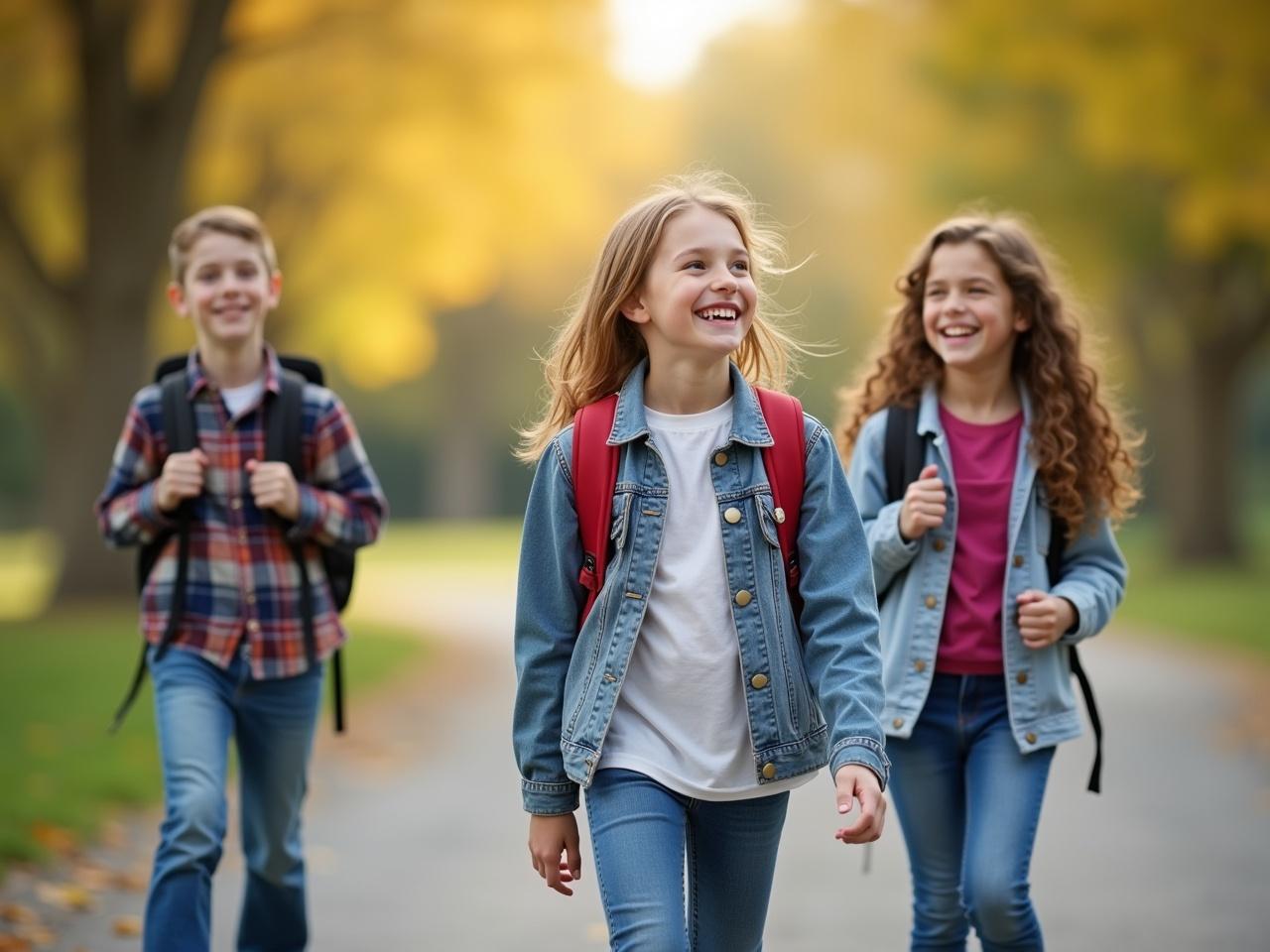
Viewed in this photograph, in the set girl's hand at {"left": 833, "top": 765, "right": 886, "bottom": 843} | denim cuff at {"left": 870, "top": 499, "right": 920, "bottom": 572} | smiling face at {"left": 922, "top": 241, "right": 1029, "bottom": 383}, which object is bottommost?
girl's hand at {"left": 833, "top": 765, "right": 886, "bottom": 843}

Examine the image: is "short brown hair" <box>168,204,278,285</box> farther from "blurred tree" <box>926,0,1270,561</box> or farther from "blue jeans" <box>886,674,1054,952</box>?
"blurred tree" <box>926,0,1270,561</box>

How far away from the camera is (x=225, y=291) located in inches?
193

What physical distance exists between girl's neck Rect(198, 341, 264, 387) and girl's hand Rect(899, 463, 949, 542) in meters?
1.95

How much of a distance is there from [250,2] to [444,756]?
367 inches

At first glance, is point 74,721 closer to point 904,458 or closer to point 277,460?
point 277,460

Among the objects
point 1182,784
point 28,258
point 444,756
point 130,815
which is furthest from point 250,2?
A: point 1182,784

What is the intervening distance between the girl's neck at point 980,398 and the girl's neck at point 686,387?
114 centimetres

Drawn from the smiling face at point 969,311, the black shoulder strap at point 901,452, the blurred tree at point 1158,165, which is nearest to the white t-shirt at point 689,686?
the black shoulder strap at point 901,452

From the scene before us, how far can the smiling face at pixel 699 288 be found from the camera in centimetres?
359

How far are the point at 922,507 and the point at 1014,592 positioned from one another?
33 cm

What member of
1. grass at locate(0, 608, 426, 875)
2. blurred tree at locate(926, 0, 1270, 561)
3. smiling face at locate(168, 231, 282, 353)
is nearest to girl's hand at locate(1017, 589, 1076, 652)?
smiling face at locate(168, 231, 282, 353)

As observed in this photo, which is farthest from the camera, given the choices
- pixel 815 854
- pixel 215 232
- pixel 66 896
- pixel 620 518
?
pixel 815 854

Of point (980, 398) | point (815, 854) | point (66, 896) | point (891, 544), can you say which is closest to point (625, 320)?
point (891, 544)

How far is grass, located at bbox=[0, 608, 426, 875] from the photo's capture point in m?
7.16
